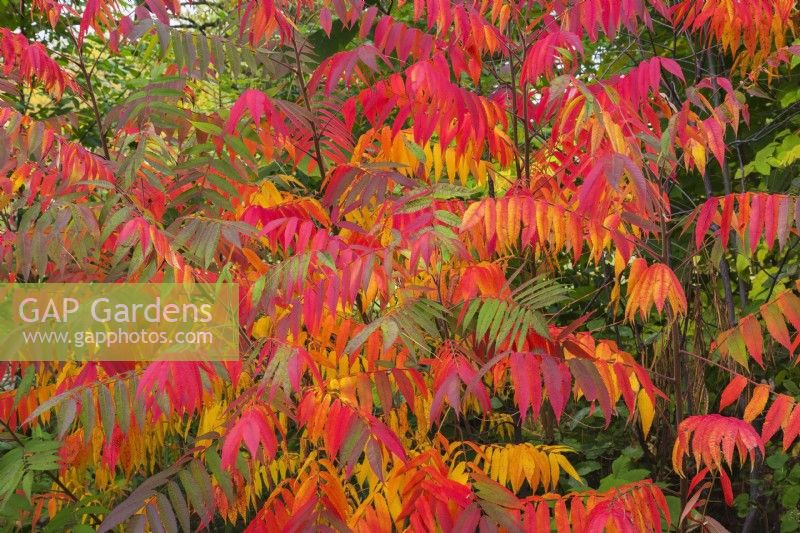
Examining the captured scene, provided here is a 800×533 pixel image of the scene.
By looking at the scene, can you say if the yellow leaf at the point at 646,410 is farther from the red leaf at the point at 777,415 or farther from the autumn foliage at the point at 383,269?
the red leaf at the point at 777,415

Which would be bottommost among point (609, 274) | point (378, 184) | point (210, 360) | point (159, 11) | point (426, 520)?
point (609, 274)

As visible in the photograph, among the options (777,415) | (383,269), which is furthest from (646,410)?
(383,269)

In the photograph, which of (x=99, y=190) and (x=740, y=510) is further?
(x=740, y=510)

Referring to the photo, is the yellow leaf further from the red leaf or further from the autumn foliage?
the red leaf

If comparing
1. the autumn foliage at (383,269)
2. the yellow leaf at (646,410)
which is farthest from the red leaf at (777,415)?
the yellow leaf at (646,410)

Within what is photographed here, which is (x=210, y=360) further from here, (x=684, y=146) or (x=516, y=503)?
(x=684, y=146)

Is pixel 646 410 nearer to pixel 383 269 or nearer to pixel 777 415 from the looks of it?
pixel 777 415

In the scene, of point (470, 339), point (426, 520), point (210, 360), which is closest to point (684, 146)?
point (470, 339)

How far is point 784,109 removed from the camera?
4625mm

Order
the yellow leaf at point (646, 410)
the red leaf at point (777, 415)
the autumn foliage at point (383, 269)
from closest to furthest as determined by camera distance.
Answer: the autumn foliage at point (383, 269), the red leaf at point (777, 415), the yellow leaf at point (646, 410)

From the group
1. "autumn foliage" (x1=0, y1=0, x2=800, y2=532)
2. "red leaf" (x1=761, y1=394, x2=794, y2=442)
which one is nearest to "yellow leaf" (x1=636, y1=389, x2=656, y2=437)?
"autumn foliage" (x1=0, y1=0, x2=800, y2=532)

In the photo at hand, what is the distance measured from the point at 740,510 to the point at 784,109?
2.06 m

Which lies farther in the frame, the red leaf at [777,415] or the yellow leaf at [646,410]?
the yellow leaf at [646,410]

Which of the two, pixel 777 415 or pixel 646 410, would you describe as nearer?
pixel 777 415
